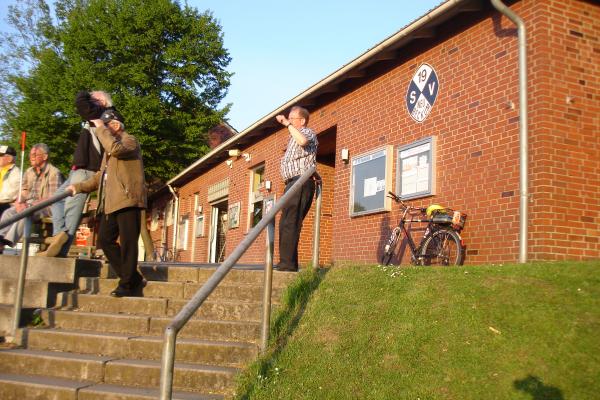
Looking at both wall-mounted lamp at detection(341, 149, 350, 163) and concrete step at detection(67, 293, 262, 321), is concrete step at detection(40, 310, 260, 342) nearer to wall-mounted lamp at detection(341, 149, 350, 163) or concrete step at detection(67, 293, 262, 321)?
concrete step at detection(67, 293, 262, 321)

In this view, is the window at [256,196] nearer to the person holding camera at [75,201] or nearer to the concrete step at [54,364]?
the person holding camera at [75,201]

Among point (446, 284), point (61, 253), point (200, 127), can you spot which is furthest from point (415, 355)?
point (200, 127)

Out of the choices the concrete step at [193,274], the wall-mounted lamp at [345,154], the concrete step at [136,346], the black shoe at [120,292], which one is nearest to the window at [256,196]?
the wall-mounted lamp at [345,154]

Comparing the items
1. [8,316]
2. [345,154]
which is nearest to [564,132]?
[345,154]

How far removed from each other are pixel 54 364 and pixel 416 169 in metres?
5.74

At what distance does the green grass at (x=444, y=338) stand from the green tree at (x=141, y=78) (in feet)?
71.8

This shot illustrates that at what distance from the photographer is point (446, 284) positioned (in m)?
5.11

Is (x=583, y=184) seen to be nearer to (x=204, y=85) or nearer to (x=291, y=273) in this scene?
(x=291, y=273)

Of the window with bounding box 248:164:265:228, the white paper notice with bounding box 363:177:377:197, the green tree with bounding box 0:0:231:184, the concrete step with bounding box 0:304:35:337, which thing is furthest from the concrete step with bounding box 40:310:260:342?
the green tree with bounding box 0:0:231:184

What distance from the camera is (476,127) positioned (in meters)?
7.98

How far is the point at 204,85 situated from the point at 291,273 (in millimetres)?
23456

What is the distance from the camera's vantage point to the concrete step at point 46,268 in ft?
21.7

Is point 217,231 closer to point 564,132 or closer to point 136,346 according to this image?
point 564,132

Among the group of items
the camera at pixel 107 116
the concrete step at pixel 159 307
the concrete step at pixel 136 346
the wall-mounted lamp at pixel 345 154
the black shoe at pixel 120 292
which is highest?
the wall-mounted lamp at pixel 345 154
